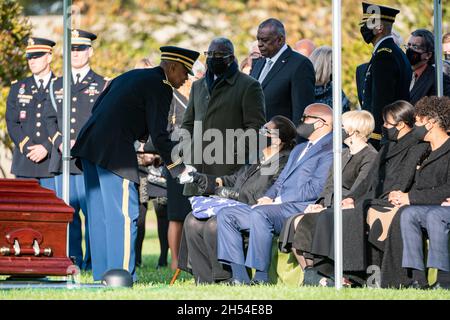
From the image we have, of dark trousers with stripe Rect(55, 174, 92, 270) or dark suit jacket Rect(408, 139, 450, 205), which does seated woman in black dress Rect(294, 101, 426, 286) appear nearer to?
dark suit jacket Rect(408, 139, 450, 205)

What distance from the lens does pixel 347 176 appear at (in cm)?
1282

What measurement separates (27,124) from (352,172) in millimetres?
5407

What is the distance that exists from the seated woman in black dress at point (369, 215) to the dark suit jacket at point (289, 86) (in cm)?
154

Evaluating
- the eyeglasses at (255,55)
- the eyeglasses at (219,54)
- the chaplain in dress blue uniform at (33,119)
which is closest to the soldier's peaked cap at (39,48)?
the chaplain in dress blue uniform at (33,119)

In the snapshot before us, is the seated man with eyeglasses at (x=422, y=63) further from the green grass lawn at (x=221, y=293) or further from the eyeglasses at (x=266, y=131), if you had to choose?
the green grass lawn at (x=221, y=293)

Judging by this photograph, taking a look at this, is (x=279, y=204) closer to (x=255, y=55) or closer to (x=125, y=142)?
(x=125, y=142)

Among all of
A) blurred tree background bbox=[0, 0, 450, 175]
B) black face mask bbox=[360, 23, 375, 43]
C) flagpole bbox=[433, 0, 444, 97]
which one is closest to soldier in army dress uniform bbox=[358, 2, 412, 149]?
black face mask bbox=[360, 23, 375, 43]

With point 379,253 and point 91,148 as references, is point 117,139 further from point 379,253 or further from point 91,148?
point 379,253

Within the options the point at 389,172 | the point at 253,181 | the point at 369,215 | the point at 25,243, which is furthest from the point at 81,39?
the point at 25,243

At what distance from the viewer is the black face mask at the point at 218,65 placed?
45.5 feet

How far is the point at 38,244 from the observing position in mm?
11344

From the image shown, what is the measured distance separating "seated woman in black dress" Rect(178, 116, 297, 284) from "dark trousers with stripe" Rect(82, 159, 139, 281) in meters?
0.78

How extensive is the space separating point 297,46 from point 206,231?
3.79 m
